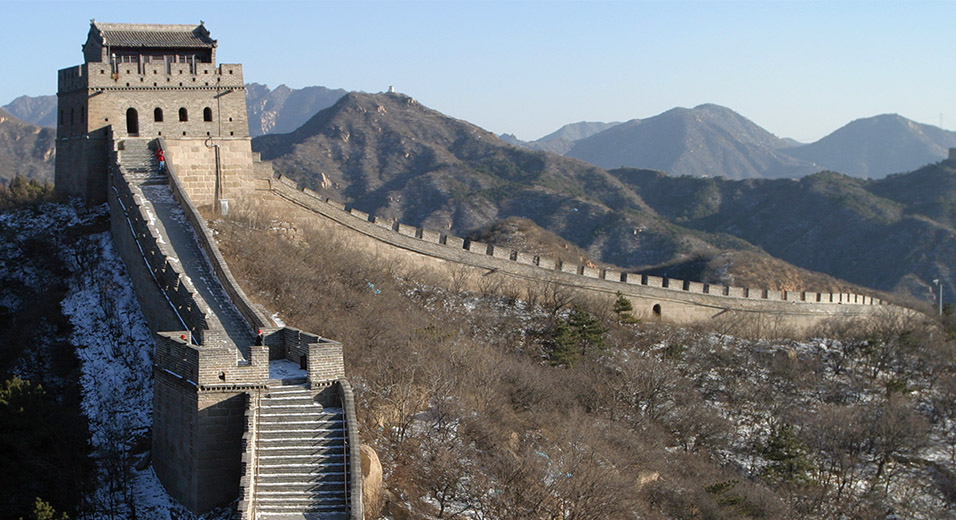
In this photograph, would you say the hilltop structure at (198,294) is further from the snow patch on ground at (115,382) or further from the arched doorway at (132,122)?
the snow patch on ground at (115,382)

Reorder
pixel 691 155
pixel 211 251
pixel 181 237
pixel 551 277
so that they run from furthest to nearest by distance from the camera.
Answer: pixel 691 155 < pixel 551 277 < pixel 181 237 < pixel 211 251

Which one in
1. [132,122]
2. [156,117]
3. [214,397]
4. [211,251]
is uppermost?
[156,117]

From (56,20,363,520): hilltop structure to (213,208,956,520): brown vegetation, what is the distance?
5.28 feet

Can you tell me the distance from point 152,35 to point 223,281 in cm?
1044

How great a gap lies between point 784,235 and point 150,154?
7541 centimetres

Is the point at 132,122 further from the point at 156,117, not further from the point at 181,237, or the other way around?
the point at 181,237

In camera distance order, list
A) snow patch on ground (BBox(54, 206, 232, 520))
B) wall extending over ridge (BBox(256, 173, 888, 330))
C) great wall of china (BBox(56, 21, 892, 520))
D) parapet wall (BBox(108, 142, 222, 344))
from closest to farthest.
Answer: great wall of china (BBox(56, 21, 892, 520)) → snow patch on ground (BBox(54, 206, 232, 520)) → parapet wall (BBox(108, 142, 222, 344)) → wall extending over ridge (BBox(256, 173, 888, 330))

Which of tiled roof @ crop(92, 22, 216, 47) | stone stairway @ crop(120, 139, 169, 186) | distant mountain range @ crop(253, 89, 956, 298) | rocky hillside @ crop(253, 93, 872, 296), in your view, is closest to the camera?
stone stairway @ crop(120, 139, 169, 186)

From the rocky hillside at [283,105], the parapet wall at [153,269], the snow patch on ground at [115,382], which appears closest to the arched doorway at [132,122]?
the parapet wall at [153,269]

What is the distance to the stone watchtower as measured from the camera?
2197 centimetres

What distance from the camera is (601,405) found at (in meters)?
20.8

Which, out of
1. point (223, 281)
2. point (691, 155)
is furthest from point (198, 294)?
point (691, 155)

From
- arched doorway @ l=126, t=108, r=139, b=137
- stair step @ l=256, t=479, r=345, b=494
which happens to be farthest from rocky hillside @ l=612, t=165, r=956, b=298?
stair step @ l=256, t=479, r=345, b=494

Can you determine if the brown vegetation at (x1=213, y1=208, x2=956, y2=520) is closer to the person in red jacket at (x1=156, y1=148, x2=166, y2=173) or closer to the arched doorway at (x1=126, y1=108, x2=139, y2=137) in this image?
the person in red jacket at (x1=156, y1=148, x2=166, y2=173)
